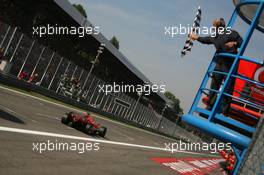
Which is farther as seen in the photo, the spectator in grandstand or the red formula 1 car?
the red formula 1 car

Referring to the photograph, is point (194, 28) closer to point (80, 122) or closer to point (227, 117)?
point (227, 117)

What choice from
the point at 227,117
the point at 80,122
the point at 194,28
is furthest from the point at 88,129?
the point at 227,117

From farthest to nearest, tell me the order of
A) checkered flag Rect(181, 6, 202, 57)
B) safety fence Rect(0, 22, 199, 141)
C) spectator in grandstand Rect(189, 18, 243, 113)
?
safety fence Rect(0, 22, 199, 141)
checkered flag Rect(181, 6, 202, 57)
spectator in grandstand Rect(189, 18, 243, 113)

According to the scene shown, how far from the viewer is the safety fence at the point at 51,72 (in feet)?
77.3

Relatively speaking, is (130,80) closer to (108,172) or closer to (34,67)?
(34,67)

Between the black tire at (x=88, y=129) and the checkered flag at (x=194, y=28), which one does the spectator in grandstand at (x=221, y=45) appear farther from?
the black tire at (x=88, y=129)

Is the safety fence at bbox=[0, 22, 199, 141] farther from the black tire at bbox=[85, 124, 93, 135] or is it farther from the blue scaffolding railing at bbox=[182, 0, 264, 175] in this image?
the blue scaffolding railing at bbox=[182, 0, 264, 175]

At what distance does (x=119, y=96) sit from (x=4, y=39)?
63.3 ft

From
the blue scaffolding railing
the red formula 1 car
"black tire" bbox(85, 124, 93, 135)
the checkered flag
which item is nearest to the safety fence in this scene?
the red formula 1 car

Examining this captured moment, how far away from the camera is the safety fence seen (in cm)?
2356

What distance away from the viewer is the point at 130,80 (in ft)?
199

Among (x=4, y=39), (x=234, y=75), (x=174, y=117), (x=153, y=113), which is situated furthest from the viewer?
(x=174, y=117)

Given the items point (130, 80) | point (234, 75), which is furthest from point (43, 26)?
point (234, 75)

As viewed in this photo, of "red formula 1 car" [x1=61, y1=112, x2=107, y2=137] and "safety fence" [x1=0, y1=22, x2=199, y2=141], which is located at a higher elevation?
"safety fence" [x1=0, y1=22, x2=199, y2=141]
